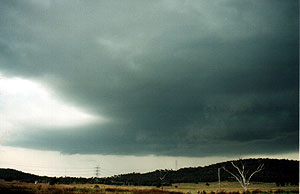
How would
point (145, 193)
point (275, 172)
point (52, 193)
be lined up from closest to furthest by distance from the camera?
point (52, 193) < point (145, 193) < point (275, 172)

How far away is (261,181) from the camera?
164 meters

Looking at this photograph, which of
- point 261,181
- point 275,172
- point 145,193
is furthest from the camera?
point 275,172

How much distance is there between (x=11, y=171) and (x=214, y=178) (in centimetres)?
15483

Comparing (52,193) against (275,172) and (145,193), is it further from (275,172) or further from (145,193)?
(275,172)

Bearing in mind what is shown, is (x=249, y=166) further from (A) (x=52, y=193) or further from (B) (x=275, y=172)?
(A) (x=52, y=193)

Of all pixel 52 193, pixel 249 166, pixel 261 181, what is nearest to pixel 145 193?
pixel 52 193

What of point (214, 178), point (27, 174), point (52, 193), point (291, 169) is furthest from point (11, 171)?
point (291, 169)

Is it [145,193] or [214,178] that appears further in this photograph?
[214,178]

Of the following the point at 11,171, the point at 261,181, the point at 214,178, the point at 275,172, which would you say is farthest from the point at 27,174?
the point at 275,172

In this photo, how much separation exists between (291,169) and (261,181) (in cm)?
5135

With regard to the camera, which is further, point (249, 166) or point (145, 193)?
point (249, 166)

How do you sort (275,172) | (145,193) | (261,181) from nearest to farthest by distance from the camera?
(145,193) → (261,181) → (275,172)

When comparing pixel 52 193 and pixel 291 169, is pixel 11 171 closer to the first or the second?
pixel 52 193

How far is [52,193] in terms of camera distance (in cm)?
4625
